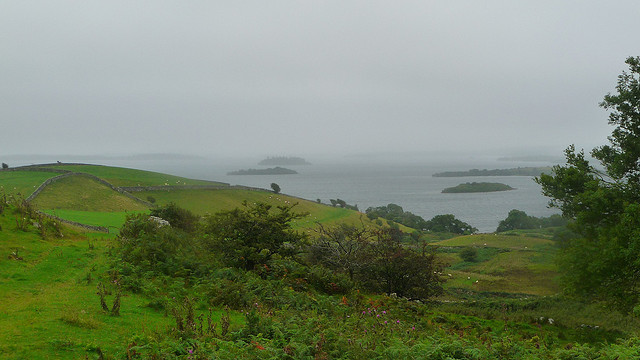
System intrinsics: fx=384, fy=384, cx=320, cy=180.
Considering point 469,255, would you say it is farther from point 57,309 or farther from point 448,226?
point 448,226

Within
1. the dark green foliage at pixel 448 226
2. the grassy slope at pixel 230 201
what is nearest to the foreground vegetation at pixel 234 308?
the grassy slope at pixel 230 201

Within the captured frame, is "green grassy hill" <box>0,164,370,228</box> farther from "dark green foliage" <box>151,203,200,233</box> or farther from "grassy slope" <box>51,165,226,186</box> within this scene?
"dark green foliage" <box>151,203,200,233</box>

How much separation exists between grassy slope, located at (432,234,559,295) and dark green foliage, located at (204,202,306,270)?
53.9 ft

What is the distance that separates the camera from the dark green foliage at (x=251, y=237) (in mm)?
15031

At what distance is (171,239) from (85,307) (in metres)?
8.17

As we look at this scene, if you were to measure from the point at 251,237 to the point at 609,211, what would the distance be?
630 inches

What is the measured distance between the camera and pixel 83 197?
44.9m

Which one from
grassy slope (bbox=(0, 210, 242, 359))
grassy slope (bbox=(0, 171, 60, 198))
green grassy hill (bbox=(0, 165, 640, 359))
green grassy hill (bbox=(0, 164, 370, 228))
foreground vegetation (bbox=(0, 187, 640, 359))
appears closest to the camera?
grassy slope (bbox=(0, 210, 242, 359))

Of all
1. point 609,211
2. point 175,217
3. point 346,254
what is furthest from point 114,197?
point 609,211

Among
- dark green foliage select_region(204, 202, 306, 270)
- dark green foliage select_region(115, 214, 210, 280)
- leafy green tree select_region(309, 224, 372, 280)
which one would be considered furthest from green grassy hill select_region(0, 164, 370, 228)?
leafy green tree select_region(309, 224, 372, 280)

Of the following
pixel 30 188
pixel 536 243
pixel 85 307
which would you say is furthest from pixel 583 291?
pixel 30 188

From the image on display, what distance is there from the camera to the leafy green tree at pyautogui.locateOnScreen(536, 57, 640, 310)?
1510cm

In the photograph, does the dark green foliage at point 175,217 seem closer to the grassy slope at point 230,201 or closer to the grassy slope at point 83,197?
the grassy slope at point 83,197

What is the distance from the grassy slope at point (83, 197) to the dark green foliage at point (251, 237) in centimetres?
2899
